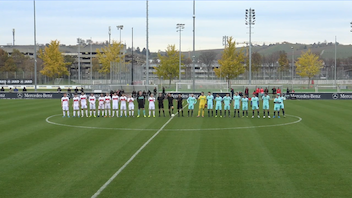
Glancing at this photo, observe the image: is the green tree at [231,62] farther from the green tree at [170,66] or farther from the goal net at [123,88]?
the goal net at [123,88]

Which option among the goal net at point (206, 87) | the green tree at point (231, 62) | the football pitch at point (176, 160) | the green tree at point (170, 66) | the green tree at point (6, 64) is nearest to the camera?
the football pitch at point (176, 160)

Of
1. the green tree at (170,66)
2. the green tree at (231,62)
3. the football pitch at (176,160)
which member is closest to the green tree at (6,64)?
the green tree at (170,66)

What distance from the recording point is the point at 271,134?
1908cm

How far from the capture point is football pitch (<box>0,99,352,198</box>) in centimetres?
972

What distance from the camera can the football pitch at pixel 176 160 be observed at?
31.9 ft

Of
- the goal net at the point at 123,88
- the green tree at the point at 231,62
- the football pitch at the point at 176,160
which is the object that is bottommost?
the football pitch at the point at 176,160

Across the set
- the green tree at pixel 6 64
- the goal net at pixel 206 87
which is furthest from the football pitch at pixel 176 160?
the green tree at pixel 6 64

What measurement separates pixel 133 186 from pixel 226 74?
5818 centimetres

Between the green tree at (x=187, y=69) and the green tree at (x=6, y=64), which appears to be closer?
the green tree at (x=6, y=64)

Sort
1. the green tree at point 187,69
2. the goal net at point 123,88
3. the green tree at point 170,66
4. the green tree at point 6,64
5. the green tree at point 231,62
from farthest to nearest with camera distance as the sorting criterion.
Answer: the green tree at point 187,69, the green tree at point 6,64, the green tree at point 170,66, the green tree at point 231,62, the goal net at point 123,88

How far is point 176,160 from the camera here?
12969mm

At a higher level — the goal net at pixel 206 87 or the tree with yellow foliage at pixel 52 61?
the tree with yellow foliage at pixel 52 61

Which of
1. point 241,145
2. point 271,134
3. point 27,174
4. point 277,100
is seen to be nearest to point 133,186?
point 27,174

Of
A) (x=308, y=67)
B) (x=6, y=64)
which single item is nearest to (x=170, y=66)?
(x=308, y=67)
